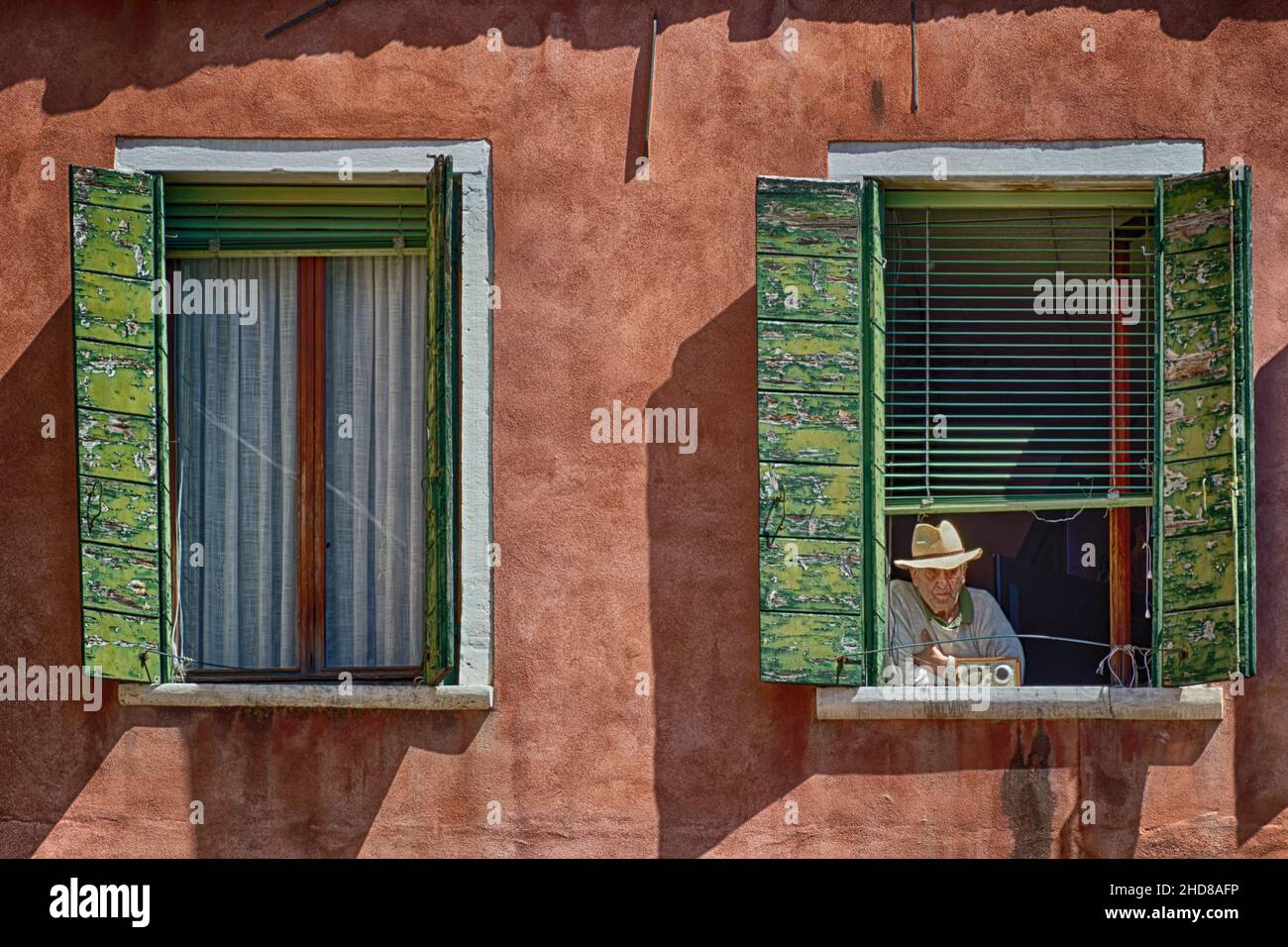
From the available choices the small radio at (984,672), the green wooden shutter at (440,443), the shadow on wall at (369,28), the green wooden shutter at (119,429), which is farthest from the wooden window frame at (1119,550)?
the green wooden shutter at (119,429)

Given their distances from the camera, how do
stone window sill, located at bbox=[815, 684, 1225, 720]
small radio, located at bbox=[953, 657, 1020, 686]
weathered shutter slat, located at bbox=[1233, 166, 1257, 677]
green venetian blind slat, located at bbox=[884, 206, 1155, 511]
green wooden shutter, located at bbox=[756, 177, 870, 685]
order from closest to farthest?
1. weathered shutter slat, located at bbox=[1233, 166, 1257, 677]
2. green wooden shutter, located at bbox=[756, 177, 870, 685]
3. stone window sill, located at bbox=[815, 684, 1225, 720]
4. small radio, located at bbox=[953, 657, 1020, 686]
5. green venetian blind slat, located at bbox=[884, 206, 1155, 511]

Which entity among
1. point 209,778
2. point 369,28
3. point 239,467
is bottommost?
point 209,778

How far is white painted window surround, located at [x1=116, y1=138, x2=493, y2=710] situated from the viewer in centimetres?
887

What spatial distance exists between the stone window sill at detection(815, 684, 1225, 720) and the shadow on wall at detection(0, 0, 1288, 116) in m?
2.37

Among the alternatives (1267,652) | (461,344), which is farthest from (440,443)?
(1267,652)

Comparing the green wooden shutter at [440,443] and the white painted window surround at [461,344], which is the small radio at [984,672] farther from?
the green wooden shutter at [440,443]

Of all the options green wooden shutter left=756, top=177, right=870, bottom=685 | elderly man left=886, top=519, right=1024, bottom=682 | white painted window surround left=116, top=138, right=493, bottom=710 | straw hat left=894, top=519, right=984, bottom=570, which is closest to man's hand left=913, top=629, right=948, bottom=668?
elderly man left=886, top=519, right=1024, bottom=682

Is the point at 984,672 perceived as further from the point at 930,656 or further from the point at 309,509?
the point at 309,509

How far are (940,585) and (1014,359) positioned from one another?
3.04 ft

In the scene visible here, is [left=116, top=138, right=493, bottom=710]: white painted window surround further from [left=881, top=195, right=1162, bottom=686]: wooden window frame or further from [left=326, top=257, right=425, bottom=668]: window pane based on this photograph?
[left=881, top=195, right=1162, bottom=686]: wooden window frame

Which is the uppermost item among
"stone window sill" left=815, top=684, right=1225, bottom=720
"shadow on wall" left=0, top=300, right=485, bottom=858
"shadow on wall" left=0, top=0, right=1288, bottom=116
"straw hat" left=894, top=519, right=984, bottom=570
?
"shadow on wall" left=0, top=0, right=1288, bottom=116

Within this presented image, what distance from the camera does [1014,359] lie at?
9.33 m
